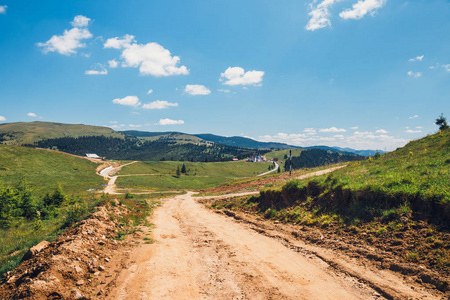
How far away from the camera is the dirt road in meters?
6.77

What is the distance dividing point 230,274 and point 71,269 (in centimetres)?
586

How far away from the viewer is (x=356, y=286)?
277 inches

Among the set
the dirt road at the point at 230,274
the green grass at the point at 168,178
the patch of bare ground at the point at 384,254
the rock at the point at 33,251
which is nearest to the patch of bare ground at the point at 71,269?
the rock at the point at 33,251

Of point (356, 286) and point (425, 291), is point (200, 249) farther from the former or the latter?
point (425, 291)

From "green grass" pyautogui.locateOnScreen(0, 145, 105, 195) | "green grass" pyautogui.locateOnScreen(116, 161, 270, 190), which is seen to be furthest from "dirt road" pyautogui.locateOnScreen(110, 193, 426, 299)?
"green grass" pyautogui.locateOnScreen(116, 161, 270, 190)

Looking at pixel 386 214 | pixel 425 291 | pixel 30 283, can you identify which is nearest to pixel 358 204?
pixel 386 214

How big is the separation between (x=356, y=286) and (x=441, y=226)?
461cm

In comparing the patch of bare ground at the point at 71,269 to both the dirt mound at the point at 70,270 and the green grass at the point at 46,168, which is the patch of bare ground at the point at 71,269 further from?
the green grass at the point at 46,168

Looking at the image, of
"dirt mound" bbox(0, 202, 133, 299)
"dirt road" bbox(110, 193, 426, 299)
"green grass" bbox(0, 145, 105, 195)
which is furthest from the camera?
"green grass" bbox(0, 145, 105, 195)

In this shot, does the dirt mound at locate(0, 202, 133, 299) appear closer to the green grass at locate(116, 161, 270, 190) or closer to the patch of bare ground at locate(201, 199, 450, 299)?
the patch of bare ground at locate(201, 199, 450, 299)

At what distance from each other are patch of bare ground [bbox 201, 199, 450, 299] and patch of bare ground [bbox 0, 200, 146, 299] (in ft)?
28.4

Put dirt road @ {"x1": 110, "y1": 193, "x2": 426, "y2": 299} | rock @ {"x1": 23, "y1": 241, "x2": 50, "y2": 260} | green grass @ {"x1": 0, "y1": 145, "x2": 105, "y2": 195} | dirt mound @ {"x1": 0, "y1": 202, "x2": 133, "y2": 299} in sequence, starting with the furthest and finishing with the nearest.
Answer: green grass @ {"x1": 0, "y1": 145, "x2": 105, "y2": 195} → rock @ {"x1": 23, "y1": 241, "x2": 50, "y2": 260} → dirt road @ {"x1": 110, "y1": 193, "x2": 426, "y2": 299} → dirt mound @ {"x1": 0, "y1": 202, "x2": 133, "y2": 299}

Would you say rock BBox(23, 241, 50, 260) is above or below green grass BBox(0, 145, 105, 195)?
above

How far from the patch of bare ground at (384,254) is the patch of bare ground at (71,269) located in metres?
8.65
